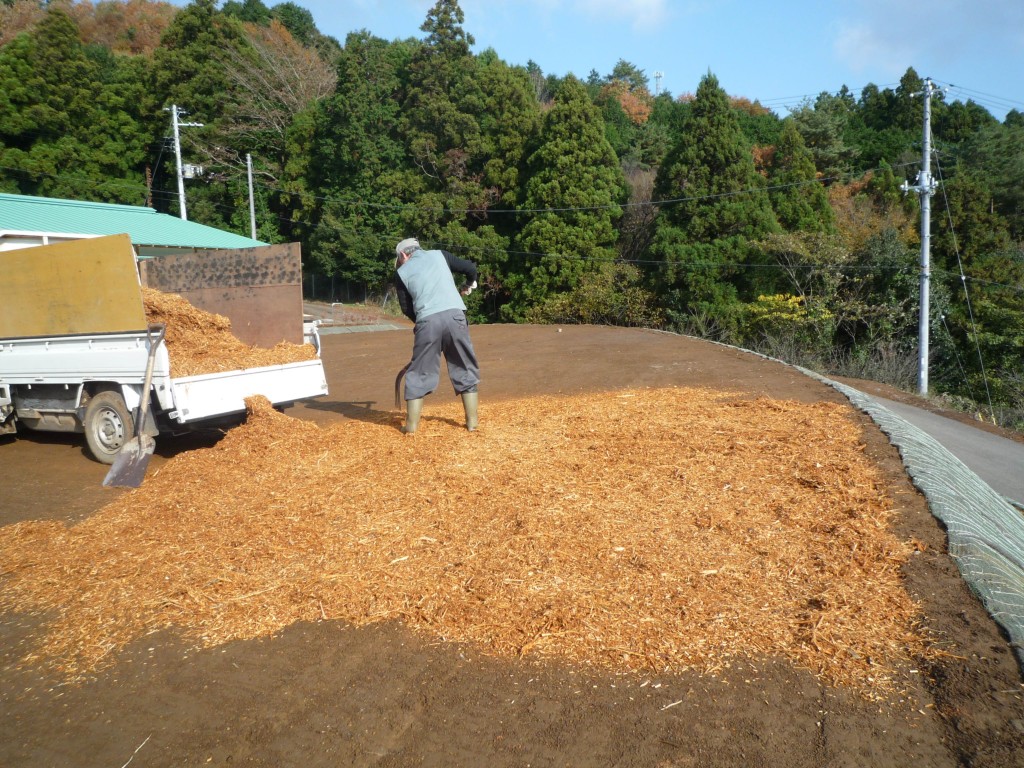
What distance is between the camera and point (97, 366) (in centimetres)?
776

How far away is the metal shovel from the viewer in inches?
274

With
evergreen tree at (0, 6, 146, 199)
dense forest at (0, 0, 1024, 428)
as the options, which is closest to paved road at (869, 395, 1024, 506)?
dense forest at (0, 0, 1024, 428)

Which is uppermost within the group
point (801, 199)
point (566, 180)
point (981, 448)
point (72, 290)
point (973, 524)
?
point (566, 180)

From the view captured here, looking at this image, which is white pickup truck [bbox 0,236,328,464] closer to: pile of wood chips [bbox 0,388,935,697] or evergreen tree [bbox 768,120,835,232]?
pile of wood chips [bbox 0,388,935,697]

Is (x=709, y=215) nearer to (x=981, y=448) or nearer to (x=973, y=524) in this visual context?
(x=981, y=448)

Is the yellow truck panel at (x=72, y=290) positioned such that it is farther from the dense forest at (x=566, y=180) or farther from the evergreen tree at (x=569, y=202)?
the evergreen tree at (x=569, y=202)

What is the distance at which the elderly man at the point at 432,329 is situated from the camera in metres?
7.10

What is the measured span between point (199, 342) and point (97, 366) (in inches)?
40.5

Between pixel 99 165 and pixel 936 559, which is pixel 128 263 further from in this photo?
pixel 99 165

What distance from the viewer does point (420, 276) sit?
23.4ft

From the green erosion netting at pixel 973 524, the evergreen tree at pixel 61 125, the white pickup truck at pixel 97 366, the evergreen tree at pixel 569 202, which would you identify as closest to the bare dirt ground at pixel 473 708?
the green erosion netting at pixel 973 524

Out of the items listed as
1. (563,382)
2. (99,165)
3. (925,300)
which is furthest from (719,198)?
(99,165)

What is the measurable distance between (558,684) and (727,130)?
26.3m

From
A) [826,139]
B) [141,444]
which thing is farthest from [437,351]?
[826,139]
